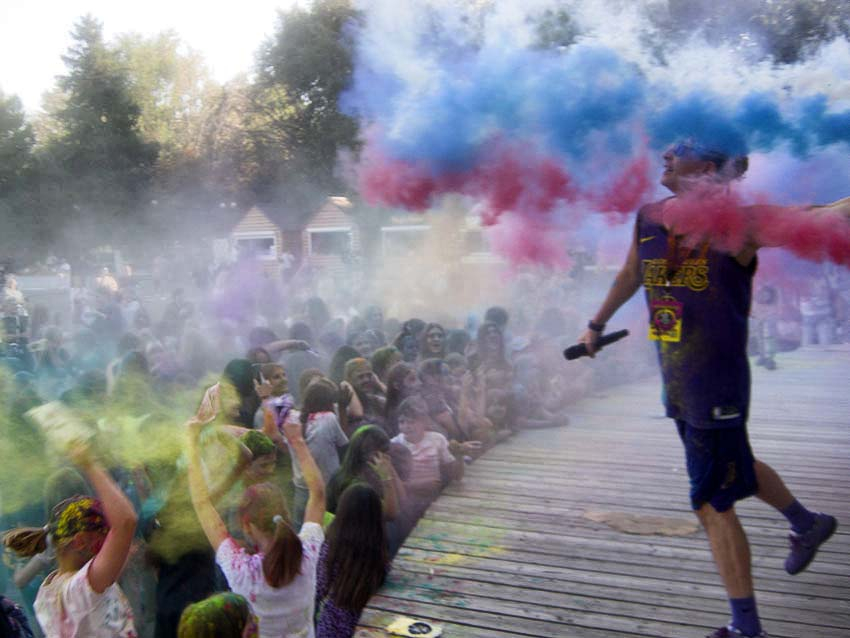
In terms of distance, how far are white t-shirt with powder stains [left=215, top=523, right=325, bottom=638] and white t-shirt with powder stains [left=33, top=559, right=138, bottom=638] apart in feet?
1.42

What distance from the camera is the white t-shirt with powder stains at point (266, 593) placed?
3.07 metres

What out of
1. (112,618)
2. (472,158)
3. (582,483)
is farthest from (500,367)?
(112,618)

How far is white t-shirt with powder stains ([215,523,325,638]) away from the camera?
10.1ft

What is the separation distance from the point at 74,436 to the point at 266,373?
2.26 meters

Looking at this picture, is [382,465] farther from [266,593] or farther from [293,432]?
[266,593]

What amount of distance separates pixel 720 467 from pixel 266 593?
1894 millimetres

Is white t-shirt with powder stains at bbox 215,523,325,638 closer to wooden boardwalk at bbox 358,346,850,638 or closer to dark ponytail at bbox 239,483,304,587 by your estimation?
dark ponytail at bbox 239,483,304,587

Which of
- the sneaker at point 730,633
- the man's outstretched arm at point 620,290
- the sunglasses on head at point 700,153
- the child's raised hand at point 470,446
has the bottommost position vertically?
the child's raised hand at point 470,446

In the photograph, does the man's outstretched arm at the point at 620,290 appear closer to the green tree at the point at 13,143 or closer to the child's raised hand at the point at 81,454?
the child's raised hand at the point at 81,454

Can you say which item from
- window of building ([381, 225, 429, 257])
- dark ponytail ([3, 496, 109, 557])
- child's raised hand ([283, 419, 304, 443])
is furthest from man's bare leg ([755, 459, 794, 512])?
window of building ([381, 225, 429, 257])

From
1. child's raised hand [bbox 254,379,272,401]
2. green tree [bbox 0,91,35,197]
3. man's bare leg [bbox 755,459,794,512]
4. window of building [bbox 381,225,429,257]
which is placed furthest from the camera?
window of building [bbox 381,225,429,257]

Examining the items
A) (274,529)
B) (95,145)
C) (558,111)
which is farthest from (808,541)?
(95,145)

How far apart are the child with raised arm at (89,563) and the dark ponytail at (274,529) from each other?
1.72 ft

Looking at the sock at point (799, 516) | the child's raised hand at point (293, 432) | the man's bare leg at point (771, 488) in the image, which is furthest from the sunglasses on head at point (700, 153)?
the child's raised hand at point (293, 432)
